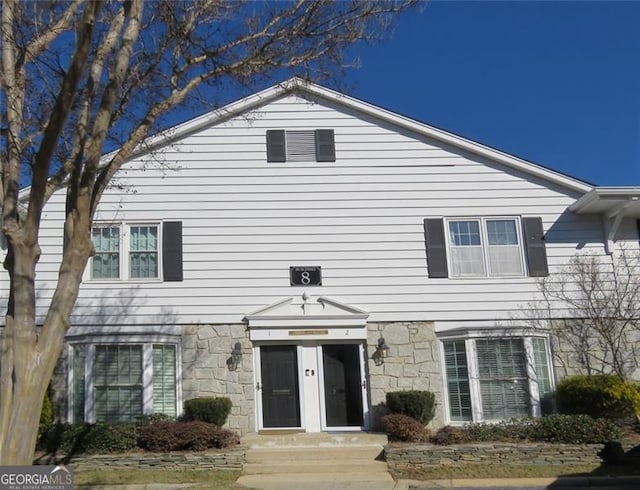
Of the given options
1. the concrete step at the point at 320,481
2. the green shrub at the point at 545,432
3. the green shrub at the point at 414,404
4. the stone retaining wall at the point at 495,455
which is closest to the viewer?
the concrete step at the point at 320,481

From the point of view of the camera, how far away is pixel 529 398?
44.6 ft

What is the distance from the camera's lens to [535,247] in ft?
46.9

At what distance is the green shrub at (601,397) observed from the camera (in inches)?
497

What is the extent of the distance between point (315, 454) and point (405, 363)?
8.95 feet

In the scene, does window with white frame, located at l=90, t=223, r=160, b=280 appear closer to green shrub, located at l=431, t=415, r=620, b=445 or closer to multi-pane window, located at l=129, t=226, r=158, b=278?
multi-pane window, located at l=129, t=226, r=158, b=278

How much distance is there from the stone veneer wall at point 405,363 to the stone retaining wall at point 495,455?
177 centimetres

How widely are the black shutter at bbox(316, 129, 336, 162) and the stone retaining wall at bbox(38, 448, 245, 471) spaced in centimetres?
638

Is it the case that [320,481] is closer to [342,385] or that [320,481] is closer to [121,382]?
[342,385]

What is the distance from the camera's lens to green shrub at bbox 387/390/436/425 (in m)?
13.0

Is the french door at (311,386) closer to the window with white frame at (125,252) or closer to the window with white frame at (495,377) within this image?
the window with white frame at (495,377)

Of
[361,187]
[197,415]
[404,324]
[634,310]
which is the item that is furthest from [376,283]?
[634,310]

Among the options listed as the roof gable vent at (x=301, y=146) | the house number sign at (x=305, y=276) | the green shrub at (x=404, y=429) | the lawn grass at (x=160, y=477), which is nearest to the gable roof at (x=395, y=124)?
the roof gable vent at (x=301, y=146)

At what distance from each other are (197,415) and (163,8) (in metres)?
7.51

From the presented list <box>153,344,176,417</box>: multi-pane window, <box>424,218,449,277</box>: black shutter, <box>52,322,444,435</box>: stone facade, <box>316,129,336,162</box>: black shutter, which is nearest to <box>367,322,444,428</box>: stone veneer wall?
<box>52,322,444,435</box>: stone facade
